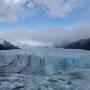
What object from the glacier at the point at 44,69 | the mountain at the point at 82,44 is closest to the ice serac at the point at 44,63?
the glacier at the point at 44,69

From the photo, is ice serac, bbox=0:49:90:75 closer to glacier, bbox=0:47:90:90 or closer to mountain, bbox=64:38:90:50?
glacier, bbox=0:47:90:90

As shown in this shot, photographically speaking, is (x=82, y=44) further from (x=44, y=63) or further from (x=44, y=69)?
(x=44, y=69)

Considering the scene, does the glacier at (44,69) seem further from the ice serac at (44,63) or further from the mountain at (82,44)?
the mountain at (82,44)

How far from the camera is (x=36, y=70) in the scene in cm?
1057

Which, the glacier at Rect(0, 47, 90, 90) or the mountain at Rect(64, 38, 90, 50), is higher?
the mountain at Rect(64, 38, 90, 50)

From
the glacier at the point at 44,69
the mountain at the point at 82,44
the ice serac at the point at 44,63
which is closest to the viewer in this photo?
the glacier at the point at 44,69

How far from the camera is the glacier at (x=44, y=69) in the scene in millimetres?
9227

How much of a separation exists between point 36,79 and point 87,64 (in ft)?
9.35

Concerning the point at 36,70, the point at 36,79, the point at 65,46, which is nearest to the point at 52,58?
the point at 36,70

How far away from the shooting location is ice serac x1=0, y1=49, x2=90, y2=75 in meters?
10.7

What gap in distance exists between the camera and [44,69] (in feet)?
35.0

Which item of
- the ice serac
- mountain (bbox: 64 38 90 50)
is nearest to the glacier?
the ice serac

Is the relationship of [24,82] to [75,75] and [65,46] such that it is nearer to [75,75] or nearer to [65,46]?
[75,75]

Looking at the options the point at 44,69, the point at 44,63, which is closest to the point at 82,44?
the point at 44,63
